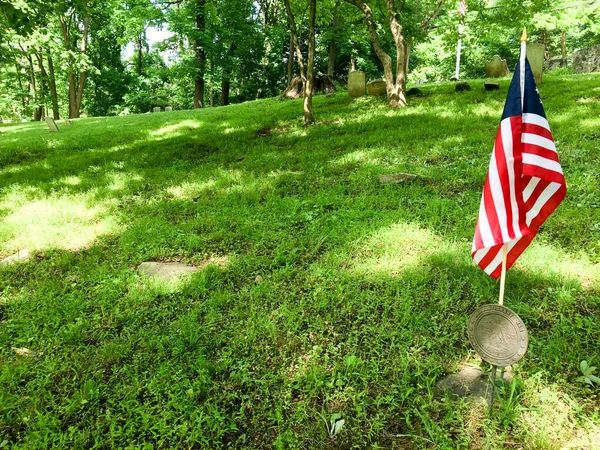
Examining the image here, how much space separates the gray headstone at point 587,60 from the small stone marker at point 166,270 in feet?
71.1

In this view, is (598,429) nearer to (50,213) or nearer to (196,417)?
(196,417)

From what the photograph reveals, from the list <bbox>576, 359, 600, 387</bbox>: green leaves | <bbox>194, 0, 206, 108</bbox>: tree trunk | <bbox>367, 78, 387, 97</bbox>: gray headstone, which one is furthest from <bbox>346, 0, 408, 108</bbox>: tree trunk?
<bbox>194, 0, 206, 108</bbox>: tree trunk

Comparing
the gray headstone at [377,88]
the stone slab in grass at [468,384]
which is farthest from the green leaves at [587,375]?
the gray headstone at [377,88]

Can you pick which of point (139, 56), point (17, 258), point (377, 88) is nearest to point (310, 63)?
point (377, 88)

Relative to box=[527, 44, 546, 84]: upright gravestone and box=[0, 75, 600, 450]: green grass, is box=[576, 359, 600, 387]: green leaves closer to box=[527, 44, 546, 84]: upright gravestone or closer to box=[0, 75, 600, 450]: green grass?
box=[0, 75, 600, 450]: green grass

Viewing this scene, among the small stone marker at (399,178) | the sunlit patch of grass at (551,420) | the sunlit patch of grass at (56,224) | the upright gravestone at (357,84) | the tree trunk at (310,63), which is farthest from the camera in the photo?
the upright gravestone at (357,84)

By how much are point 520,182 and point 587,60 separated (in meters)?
21.3

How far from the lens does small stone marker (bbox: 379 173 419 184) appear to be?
5.93 meters

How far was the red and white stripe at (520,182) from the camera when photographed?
240cm

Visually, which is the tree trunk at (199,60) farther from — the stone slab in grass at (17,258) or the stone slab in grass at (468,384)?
the stone slab in grass at (468,384)

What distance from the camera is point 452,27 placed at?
13328 millimetres

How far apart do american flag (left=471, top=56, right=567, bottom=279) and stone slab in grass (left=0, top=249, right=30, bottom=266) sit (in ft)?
17.1

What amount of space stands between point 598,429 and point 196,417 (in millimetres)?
2555

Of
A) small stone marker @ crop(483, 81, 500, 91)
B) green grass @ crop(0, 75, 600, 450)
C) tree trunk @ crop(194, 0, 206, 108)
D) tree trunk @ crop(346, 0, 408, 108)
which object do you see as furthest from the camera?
tree trunk @ crop(194, 0, 206, 108)
